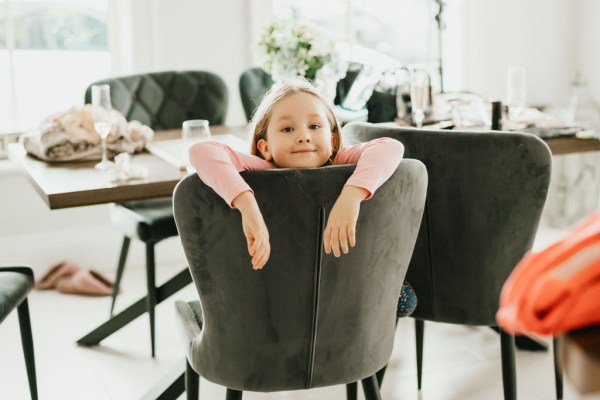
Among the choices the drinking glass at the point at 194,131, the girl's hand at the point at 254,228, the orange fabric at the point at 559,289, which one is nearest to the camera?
the orange fabric at the point at 559,289

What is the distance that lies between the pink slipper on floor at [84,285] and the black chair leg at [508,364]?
1.96m

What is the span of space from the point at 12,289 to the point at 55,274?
60.6 inches

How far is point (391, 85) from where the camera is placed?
2.80 metres

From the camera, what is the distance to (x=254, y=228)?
1414 mm

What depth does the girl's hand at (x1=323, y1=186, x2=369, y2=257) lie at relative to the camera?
4.66 ft

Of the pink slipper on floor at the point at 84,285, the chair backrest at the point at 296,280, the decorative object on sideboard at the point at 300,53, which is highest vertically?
the decorative object on sideboard at the point at 300,53

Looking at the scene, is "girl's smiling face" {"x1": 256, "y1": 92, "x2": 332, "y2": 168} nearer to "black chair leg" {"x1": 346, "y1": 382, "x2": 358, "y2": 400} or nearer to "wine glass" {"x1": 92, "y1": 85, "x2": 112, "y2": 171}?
"black chair leg" {"x1": 346, "y1": 382, "x2": 358, "y2": 400}

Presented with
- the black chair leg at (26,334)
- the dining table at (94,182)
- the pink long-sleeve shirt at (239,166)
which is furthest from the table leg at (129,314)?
the pink long-sleeve shirt at (239,166)

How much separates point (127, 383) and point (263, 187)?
56.1 inches

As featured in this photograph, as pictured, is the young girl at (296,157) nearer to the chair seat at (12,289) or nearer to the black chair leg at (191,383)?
the black chair leg at (191,383)

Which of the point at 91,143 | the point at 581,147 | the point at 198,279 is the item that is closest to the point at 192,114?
the point at 91,143

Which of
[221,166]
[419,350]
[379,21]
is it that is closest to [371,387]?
[221,166]

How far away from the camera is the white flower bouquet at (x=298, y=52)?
2.80 meters

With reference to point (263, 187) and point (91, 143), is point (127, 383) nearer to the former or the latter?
point (91, 143)
